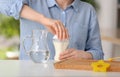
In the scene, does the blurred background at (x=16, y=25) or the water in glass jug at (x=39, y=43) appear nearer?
the water in glass jug at (x=39, y=43)

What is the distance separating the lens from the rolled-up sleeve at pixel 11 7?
180 centimetres

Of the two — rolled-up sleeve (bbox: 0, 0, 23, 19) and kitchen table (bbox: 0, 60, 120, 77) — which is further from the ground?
rolled-up sleeve (bbox: 0, 0, 23, 19)

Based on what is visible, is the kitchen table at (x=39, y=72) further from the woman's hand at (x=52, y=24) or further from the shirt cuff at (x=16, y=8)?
the shirt cuff at (x=16, y=8)

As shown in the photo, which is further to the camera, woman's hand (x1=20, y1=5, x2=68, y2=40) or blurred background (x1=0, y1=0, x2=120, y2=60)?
blurred background (x1=0, y1=0, x2=120, y2=60)

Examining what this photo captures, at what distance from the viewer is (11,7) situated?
183 centimetres

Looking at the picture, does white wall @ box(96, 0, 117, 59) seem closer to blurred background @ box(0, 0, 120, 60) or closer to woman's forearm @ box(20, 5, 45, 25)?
blurred background @ box(0, 0, 120, 60)

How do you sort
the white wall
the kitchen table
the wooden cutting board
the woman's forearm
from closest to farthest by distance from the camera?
1. the kitchen table
2. the wooden cutting board
3. the woman's forearm
4. the white wall

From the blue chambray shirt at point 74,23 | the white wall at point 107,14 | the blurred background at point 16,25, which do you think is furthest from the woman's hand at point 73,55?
the white wall at point 107,14

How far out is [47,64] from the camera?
5.17 feet

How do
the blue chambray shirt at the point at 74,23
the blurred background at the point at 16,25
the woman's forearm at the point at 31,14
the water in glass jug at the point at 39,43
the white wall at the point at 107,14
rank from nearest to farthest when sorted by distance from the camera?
the water in glass jug at the point at 39,43 < the woman's forearm at the point at 31,14 < the blue chambray shirt at the point at 74,23 < the blurred background at the point at 16,25 < the white wall at the point at 107,14

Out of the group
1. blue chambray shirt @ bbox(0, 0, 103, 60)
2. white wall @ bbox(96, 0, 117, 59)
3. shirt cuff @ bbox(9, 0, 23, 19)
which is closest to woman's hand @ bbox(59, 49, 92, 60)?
blue chambray shirt @ bbox(0, 0, 103, 60)

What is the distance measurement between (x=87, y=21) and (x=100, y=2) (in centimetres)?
360

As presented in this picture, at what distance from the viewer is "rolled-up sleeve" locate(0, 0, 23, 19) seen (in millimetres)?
1798

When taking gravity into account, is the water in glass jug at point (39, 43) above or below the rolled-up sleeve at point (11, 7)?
below
